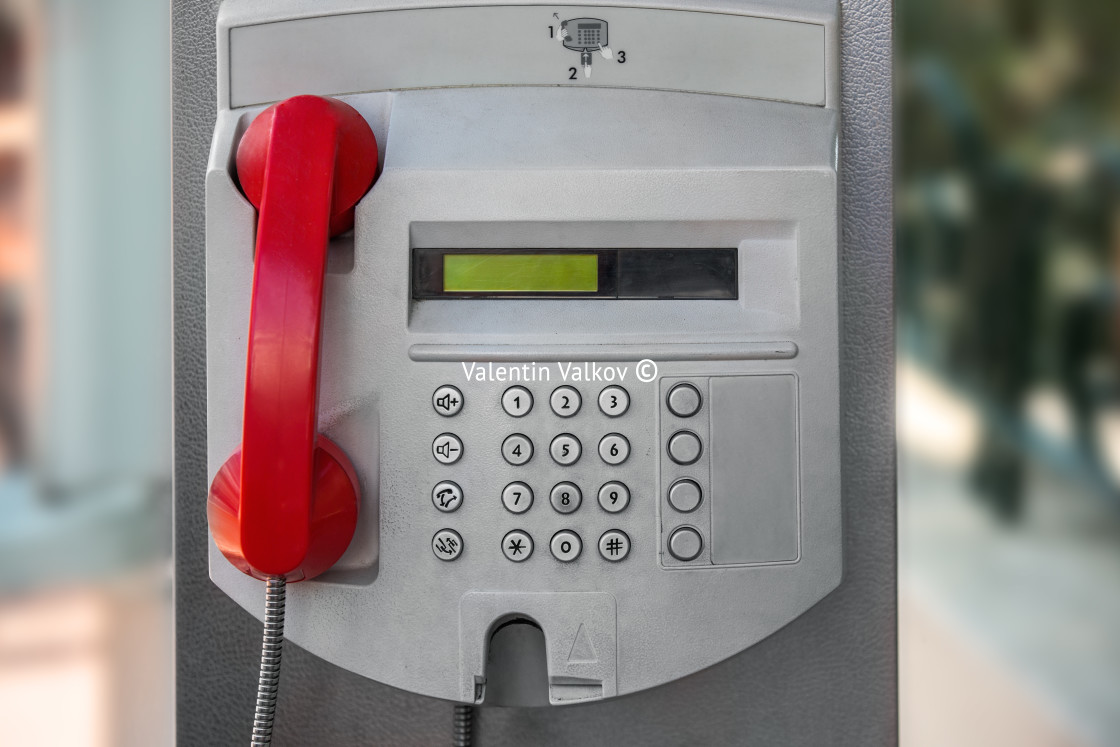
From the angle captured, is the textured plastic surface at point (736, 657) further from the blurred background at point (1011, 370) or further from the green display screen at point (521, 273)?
the blurred background at point (1011, 370)

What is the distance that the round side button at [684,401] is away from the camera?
0.42 m

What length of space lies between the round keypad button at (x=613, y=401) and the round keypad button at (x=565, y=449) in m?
0.02

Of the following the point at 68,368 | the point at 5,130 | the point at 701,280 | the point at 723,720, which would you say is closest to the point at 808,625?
the point at 723,720

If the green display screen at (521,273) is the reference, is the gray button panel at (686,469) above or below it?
below

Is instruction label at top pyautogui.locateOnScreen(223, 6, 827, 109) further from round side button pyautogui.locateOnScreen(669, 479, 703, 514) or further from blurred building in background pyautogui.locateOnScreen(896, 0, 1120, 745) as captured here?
blurred building in background pyautogui.locateOnScreen(896, 0, 1120, 745)

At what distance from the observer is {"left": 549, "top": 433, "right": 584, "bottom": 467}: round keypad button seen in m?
0.42

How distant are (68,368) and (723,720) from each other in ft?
2.70

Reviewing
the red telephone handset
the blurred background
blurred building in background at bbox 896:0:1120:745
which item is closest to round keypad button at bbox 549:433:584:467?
the red telephone handset

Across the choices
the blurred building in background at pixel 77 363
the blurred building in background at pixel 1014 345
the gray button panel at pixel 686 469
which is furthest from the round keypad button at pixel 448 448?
the blurred building in background at pixel 1014 345

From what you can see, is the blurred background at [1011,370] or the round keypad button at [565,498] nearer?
the round keypad button at [565,498]

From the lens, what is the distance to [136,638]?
33.6 inches

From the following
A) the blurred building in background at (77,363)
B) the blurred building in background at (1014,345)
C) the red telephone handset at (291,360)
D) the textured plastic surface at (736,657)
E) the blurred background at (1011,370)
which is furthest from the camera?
the blurred building in background at (1014,345)

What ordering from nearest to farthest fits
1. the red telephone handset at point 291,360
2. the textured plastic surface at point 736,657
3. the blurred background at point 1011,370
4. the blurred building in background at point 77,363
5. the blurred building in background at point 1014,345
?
1. the red telephone handset at point 291,360
2. the textured plastic surface at point 736,657
3. the blurred building in background at point 77,363
4. the blurred background at point 1011,370
5. the blurred building in background at point 1014,345

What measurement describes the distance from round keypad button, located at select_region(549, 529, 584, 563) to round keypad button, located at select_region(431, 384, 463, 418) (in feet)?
0.28
